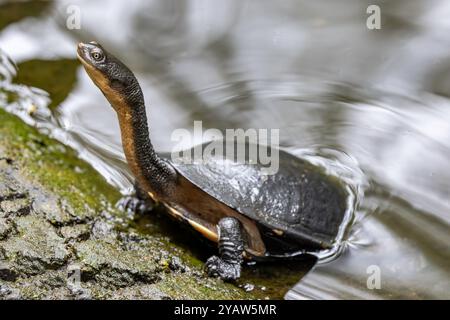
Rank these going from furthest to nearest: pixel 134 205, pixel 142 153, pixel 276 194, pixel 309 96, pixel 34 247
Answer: pixel 309 96
pixel 134 205
pixel 276 194
pixel 142 153
pixel 34 247

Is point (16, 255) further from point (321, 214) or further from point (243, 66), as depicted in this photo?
point (243, 66)

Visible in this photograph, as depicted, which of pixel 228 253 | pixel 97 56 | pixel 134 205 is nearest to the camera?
pixel 97 56

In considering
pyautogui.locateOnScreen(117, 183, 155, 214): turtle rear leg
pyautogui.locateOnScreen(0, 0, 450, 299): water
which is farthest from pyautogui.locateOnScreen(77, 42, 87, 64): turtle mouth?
pyautogui.locateOnScreen(0, 0, 450, 299): water

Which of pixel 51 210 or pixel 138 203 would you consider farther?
pixel 138 203

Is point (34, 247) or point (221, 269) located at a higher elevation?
point (34, 247)

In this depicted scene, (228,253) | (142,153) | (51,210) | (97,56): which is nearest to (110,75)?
(97,56)

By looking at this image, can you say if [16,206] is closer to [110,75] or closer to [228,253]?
[110,75]
